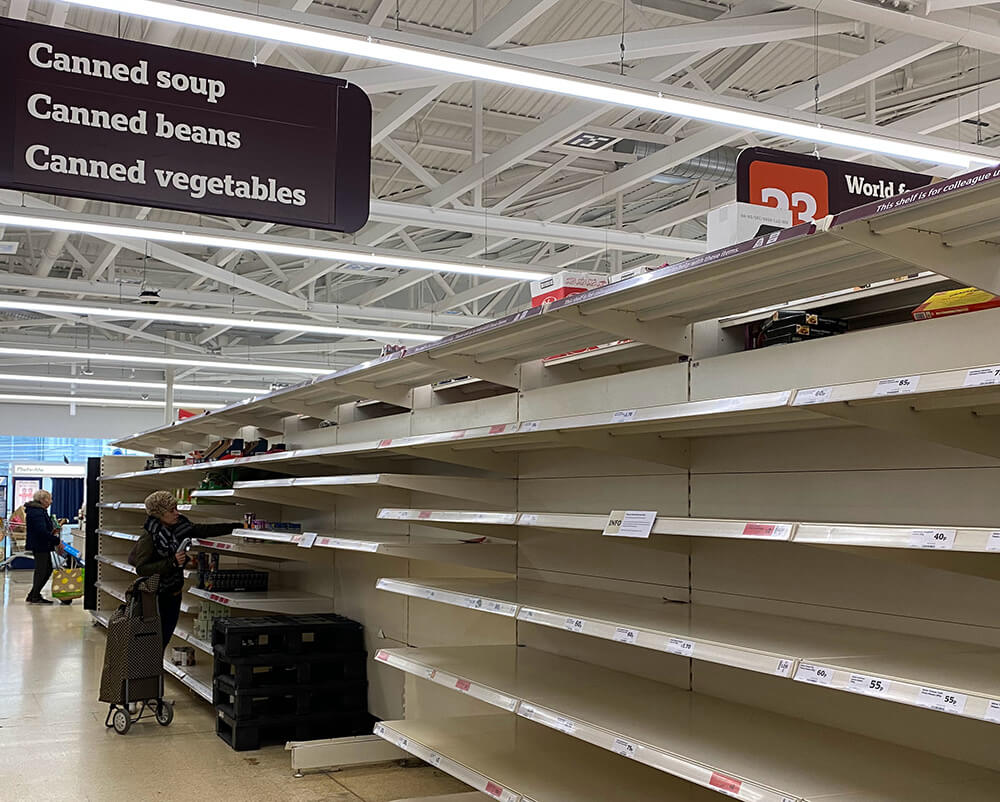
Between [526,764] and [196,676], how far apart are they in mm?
4639

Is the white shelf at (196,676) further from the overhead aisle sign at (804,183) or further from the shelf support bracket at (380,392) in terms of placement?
the overhead aisle sign at (804,183)

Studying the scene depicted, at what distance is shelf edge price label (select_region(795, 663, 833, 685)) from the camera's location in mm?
2616

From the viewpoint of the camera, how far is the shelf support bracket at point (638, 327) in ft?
11.8

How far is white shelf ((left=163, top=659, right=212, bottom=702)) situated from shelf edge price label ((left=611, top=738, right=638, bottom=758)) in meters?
4.78

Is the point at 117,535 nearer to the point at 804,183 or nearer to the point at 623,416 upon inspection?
the point at 804,183

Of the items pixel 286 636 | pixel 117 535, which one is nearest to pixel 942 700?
pixel 286 636

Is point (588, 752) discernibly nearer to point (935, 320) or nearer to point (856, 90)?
point (935, 320)

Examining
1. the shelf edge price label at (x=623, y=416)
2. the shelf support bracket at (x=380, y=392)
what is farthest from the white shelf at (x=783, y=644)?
the shelf support bracket at (x=380, y=392)

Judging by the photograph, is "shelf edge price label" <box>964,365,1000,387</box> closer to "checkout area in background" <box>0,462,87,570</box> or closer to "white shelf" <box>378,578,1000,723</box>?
"white shelf" <box>378,578,1000,723</box>

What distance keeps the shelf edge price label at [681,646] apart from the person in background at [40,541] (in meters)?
15.1

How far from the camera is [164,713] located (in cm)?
763

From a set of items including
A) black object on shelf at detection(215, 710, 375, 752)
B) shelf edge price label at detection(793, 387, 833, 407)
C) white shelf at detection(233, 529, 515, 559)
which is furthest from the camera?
black object on shelf at detection(215, 710, 375, 752)

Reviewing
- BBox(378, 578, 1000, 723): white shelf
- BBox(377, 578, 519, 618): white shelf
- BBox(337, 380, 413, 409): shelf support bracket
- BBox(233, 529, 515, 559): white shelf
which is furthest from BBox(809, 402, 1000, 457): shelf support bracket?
BBox(337, 380, 413, 409): shelf support bracket

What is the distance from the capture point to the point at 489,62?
5.05 meters
